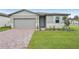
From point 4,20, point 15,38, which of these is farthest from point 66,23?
point 4,20

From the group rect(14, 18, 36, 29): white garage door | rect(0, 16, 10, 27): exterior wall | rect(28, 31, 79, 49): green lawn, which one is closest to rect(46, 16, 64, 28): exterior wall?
rect(28, 31, 79, 49): green lawn

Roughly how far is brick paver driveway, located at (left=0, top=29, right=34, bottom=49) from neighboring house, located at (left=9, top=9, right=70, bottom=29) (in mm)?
153

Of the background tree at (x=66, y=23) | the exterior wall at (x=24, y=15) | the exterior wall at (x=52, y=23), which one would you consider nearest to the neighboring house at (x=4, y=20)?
the exterior wall at (x=24, y=15)

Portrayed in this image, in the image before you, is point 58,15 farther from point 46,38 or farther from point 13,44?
point 13,44

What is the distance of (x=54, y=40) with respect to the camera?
18.5ft

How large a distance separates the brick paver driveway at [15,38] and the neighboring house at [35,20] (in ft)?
0.50

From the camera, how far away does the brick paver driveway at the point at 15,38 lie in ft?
18.2

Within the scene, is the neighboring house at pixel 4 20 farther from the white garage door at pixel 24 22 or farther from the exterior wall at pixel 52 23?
the exterior wall at pixel 52 23

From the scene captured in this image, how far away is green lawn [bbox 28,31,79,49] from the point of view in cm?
554

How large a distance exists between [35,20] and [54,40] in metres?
0.67

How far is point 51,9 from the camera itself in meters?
5.59
